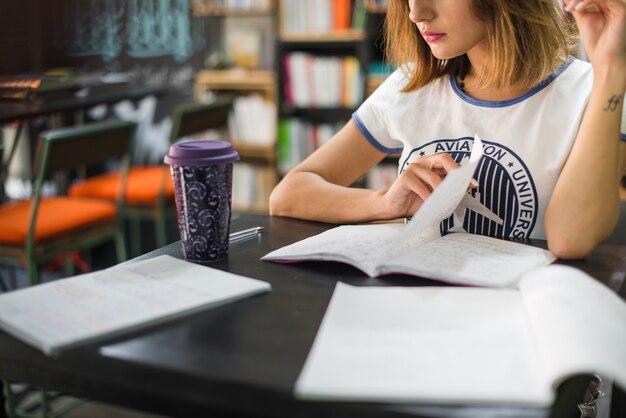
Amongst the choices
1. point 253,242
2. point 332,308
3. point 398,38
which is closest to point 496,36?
point 398,38

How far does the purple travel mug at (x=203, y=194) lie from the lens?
91cm

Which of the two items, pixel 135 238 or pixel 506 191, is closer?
pixel 506 191

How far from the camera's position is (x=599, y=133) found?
1.09 m

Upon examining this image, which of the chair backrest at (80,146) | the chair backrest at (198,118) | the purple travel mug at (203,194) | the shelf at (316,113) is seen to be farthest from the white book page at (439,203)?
the shelf at (316,113)

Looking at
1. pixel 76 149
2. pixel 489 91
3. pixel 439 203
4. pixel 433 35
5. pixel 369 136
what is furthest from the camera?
pixel 76 149

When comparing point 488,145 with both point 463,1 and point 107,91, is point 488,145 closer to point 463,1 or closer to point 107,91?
point 463,1

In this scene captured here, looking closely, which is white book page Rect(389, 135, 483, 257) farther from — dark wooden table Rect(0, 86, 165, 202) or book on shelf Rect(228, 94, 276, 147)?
book on shelf Rect(228, 94, 276, 147)

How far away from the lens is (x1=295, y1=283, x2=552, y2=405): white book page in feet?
1.81

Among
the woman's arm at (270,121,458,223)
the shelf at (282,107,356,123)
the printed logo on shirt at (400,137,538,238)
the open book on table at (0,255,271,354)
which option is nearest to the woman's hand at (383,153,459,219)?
the woman's arm at (270,121,458,223)

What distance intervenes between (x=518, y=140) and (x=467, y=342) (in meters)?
0.73

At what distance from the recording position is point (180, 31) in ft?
13.3

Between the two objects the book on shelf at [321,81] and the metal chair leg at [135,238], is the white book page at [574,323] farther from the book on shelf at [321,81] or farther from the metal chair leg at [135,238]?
the metal chair leg at [135,238]

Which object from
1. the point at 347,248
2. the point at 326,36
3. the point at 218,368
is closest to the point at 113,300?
the point at 218,368

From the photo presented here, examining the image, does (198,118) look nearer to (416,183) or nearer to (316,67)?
(316,67)
